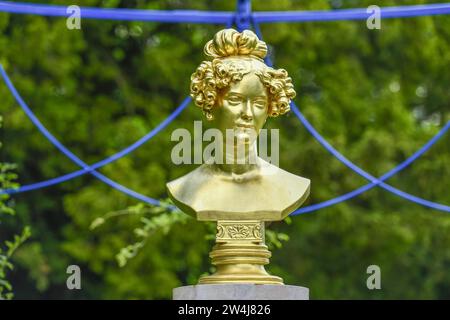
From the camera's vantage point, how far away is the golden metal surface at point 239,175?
31.0ft

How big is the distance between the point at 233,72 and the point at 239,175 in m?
0.67

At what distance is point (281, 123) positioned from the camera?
779 inches

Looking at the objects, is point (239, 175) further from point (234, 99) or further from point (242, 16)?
point (242, 16)

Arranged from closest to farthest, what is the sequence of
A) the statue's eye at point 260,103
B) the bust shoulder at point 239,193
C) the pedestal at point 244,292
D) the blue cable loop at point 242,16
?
the pedestal at point 244,292, the bust shoulder at point 239,193, the statue's eye at point 260,103, the blue cable loop at point 242,16

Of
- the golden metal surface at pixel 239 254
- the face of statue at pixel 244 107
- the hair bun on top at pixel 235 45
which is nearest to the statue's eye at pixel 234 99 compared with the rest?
the face of statue at pixel 244 107

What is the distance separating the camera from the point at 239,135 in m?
9.53

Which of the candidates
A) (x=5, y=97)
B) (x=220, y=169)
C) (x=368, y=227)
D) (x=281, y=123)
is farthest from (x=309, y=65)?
(x=220, y=169)

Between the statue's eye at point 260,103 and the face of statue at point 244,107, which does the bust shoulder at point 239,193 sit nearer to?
the face of statue at point 244,107

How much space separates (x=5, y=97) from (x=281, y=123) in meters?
3.79

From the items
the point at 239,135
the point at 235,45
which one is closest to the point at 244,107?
the point at 239,135

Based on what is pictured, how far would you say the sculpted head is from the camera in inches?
374

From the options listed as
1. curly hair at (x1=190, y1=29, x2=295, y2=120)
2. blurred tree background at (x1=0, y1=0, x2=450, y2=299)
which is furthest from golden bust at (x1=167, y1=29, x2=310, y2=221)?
blurred tree background at (x1=0, y1=0, x2=450, y2=299)

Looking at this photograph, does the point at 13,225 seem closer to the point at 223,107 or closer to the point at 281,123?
the point at 281,123

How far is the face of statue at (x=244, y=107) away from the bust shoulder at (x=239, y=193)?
0.27m
